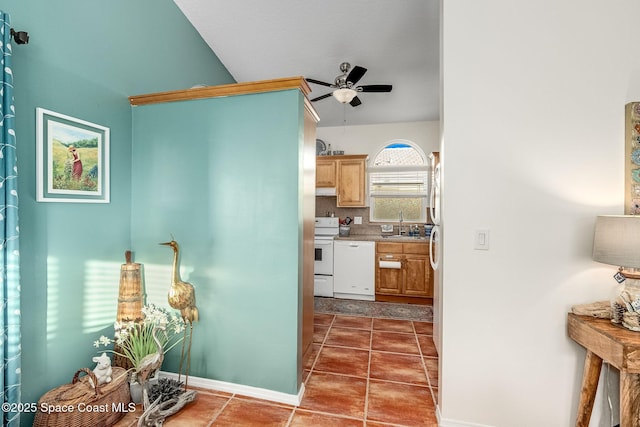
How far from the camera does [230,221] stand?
2.22 metres

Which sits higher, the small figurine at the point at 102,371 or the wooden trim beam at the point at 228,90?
the wooden trim beam at the point at 228,90

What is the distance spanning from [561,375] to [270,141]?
94.9 inches

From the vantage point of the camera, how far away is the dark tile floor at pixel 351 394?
1.89 meters

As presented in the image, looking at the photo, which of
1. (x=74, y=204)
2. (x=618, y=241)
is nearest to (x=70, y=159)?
(x=74, y=204)

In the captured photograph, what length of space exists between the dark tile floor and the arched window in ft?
7.71

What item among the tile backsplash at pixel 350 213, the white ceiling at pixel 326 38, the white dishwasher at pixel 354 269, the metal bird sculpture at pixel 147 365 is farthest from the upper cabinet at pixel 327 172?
the metal bird sculpture at pixel 147 365

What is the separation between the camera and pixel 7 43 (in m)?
1.53

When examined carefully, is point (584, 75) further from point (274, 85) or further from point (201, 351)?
point (201, 351)

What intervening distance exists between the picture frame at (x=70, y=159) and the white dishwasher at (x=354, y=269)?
123 inches

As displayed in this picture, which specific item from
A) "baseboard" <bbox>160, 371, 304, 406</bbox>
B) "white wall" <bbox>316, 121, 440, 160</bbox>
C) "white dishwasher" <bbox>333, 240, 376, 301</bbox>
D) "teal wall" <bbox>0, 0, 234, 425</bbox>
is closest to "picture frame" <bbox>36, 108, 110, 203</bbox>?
"teal wall" <bbox>0, 0, 234, 425</bbox>

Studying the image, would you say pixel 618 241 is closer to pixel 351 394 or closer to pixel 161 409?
pixel 351 394

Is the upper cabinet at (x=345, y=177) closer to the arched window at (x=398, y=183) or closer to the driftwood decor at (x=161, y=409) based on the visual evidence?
the arched window at (x=398, y=183)

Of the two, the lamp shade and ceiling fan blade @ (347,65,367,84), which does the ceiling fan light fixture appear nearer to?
ceiling fan blade @ (347,65,367,84)

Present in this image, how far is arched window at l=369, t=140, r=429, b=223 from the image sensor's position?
491cm
